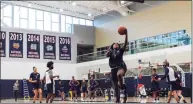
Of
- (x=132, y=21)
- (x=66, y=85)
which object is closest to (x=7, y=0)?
(x=66, y=85)

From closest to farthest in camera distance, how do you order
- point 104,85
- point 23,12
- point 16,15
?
point 104,85 → point 16,15 → point 23,12

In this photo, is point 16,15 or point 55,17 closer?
point 16,15

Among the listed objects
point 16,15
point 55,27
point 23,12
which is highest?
point 23,12

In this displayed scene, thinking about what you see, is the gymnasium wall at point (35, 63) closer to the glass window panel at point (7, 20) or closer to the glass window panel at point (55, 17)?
the glass window panel at point (7, 20)

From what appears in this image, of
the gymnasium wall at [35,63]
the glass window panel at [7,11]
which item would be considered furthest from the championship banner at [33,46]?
the glass window panel at [7,11]

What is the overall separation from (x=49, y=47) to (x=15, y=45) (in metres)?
4.12

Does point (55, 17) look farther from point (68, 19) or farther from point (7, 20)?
point (7, 20)

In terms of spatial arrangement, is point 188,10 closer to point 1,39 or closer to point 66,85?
point 66,85

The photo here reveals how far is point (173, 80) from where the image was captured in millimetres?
12727

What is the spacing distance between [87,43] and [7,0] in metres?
12.0

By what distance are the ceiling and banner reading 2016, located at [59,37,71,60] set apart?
13.2ft

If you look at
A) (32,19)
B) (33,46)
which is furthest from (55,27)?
(33,46)

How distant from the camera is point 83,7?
41750 millimetres

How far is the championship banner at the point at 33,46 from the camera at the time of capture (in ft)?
122
